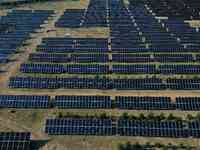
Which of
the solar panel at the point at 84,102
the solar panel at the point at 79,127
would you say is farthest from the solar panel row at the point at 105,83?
the solar panel at the point at 79,127

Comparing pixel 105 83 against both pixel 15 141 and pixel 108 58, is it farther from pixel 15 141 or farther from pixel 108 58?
pixel 15 141

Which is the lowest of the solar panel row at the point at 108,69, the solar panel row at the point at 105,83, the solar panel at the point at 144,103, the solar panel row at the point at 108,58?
the solar panel at the point at 144,103

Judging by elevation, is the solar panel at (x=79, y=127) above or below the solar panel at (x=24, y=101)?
below

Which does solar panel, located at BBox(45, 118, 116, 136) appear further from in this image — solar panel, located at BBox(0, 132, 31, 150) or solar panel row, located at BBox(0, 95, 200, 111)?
solar panel row, located at BBox(0, 95, 200, 111)

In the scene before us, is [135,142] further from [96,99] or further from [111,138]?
[96,99]

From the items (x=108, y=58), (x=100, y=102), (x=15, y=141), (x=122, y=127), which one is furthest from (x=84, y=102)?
(x=108, y=58)

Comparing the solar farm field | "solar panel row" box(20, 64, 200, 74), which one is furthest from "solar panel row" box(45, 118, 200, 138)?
"solar panel row" box(20, 64, 200, 74)

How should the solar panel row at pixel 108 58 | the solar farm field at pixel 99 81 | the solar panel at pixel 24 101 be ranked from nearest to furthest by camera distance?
the solar farm field at pixel 99 81, the solar panel at pixel 24 101, the solar panel row at pixel 108 58

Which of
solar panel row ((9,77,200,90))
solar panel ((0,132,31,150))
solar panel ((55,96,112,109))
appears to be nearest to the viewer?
solar panel ((0,132,31,150))

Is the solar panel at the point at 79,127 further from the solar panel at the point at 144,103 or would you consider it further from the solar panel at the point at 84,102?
the solar panel at the point at 144,103
